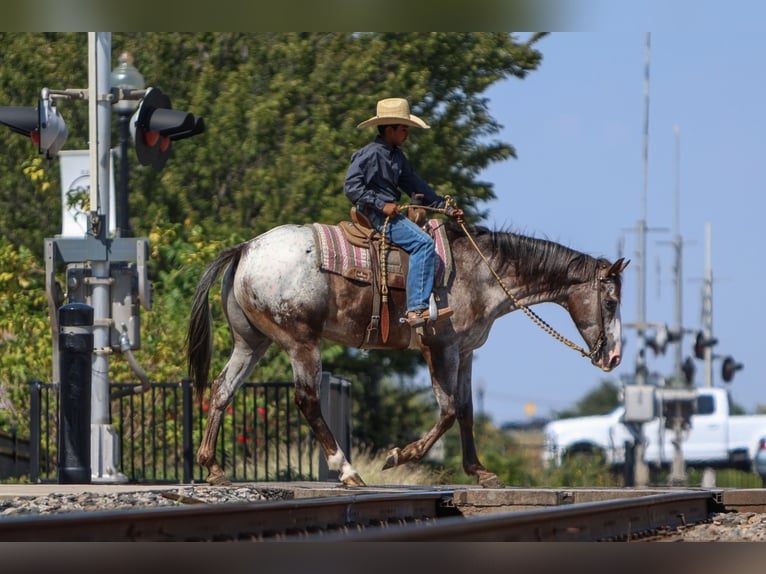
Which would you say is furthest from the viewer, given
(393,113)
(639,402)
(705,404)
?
(705,404)

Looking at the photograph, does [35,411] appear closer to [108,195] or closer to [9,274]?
[108,195]

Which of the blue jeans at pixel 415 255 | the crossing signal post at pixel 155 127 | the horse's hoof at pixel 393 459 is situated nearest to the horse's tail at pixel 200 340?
the blue jeans at pixel 415 255

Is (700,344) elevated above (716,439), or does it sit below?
above

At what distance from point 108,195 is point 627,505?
26.8 feet

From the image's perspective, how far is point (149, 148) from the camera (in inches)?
619

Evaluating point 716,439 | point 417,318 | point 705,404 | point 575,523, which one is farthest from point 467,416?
point 716,439

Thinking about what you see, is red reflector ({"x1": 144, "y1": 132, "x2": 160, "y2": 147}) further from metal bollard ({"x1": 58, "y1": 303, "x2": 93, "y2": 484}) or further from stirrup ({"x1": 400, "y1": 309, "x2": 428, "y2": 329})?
stirrup ({"x1": 400, "y1": 309, "x2": 428, "y2": 329})

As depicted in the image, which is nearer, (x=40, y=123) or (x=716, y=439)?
(x=40, y=123)

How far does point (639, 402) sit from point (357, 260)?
23622 mm

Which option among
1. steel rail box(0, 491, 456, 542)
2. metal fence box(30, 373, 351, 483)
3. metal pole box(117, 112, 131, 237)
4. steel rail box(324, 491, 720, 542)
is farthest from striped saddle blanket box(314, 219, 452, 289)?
metal pole box(117, 112, 131, 237)

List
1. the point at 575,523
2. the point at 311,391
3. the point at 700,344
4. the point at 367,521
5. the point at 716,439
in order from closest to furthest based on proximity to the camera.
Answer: the point at 575,523
the point at 367,521
the point at 311,391
the point at 700,344
the point at 716,439

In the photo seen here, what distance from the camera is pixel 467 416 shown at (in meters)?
13.5

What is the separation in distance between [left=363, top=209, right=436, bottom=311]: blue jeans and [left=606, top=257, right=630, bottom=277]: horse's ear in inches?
64.8

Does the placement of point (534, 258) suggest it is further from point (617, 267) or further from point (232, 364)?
point (232, 364)
